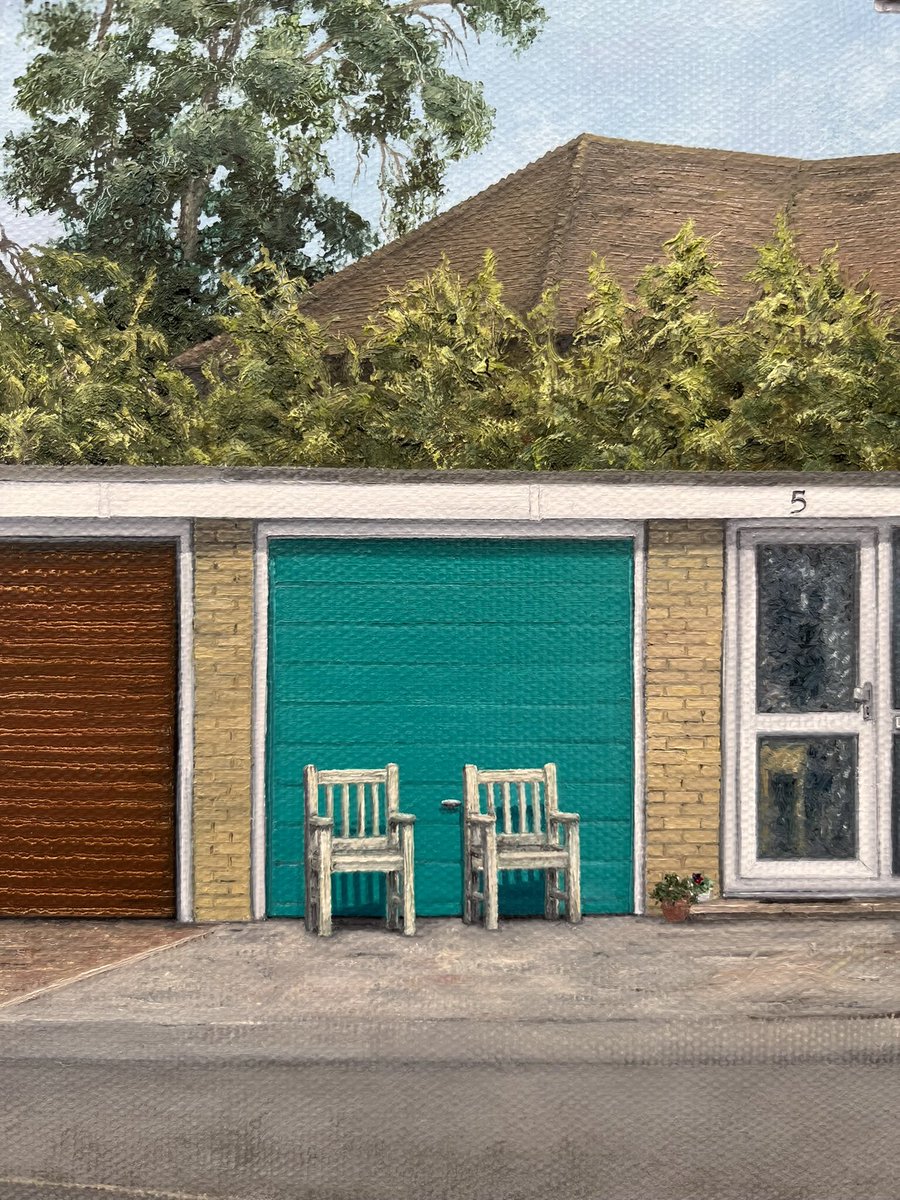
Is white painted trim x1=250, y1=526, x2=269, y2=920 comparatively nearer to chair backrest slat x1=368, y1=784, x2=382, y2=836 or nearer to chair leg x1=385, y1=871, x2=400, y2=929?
chair backrest slat x1=368, y1=784, x2=382, y2=836

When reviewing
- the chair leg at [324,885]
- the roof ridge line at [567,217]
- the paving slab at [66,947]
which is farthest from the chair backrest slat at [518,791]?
the roof ridge line at [567,217]

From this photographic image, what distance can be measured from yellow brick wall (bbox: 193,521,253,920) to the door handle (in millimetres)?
3771

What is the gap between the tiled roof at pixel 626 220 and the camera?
29.7 m

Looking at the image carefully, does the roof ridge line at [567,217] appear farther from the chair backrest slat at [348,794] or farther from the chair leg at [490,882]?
the chair leg at [490,882]

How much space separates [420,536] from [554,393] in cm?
696

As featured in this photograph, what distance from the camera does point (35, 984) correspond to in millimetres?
9117

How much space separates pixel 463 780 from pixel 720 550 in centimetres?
212

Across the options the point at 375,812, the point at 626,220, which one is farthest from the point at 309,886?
the point at 626,220

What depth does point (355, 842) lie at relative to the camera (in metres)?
10.4

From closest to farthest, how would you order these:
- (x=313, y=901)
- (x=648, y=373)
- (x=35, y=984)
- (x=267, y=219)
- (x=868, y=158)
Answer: (x=35, y=984) → (x=313, y=901) → (x=648, y=373) → (x=868, y=158) → (x=267, y=219)

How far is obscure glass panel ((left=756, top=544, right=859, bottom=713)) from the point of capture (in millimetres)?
11125

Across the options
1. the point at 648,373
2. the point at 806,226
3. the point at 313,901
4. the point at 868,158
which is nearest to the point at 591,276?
the point at 648,373

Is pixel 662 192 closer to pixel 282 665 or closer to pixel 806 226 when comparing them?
pixel 806 226

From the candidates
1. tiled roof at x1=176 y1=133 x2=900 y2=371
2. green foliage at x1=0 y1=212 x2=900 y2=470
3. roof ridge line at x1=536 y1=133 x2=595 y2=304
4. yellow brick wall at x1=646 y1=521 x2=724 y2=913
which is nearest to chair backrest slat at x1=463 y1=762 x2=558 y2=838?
yellow brick wall at x1=646 y1=521 x2=724 y2=913
